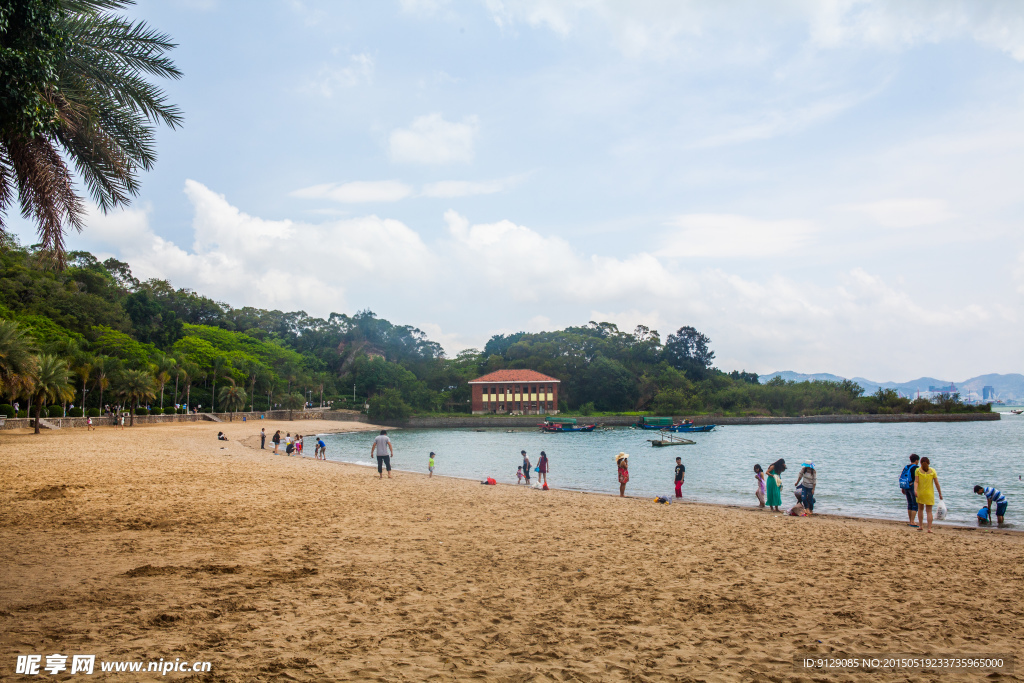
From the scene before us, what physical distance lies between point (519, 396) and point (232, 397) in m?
45.5

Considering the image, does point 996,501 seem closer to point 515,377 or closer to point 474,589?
point 474,589

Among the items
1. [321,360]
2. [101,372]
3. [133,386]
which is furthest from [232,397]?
[321,360]

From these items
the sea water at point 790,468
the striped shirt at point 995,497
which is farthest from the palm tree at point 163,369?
the striped shirt at point 995,497

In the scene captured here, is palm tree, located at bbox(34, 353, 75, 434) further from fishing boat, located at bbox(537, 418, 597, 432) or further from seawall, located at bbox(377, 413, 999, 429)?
seawall, located at bbox(377, 413, 999, 429)

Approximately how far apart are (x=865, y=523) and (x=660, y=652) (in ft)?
36.4

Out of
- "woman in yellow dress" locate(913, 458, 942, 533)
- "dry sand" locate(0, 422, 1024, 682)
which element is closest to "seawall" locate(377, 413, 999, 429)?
"woman in yellow dress" locate(913, 458, 942, 533)

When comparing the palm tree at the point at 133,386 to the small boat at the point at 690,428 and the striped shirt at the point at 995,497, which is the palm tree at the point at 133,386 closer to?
the small boat at the point at 690,428

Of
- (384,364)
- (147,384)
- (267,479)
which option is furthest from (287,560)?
(384,364)

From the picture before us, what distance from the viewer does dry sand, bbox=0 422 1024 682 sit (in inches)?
205

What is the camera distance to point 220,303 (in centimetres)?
11294

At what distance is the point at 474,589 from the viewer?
24.4 ft

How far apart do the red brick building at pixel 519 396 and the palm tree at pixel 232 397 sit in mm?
38002

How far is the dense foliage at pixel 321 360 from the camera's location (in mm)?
60406

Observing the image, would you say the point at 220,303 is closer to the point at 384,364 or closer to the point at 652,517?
the point at 384,364
